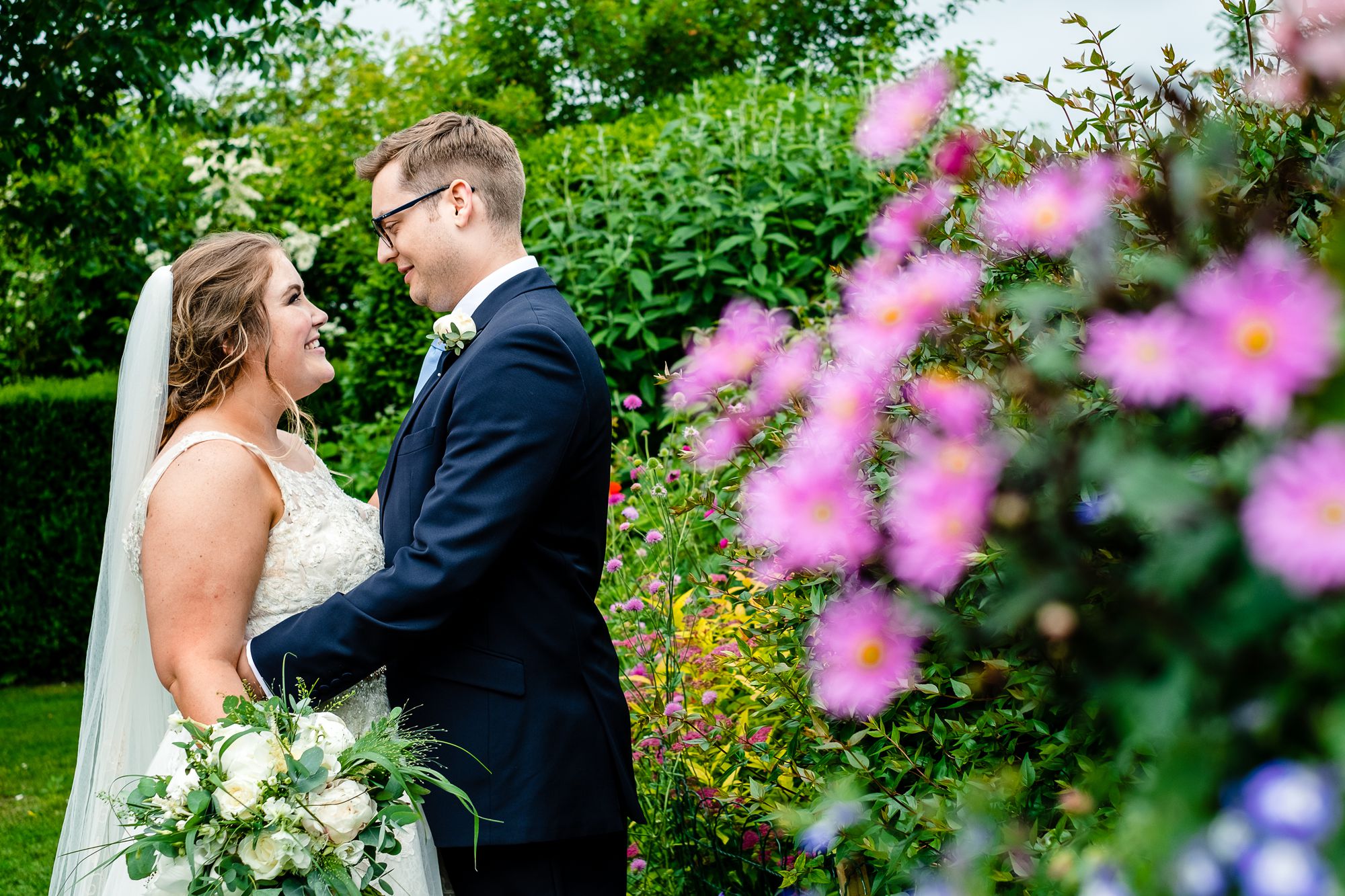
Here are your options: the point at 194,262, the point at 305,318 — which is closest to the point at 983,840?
the point at 305,318

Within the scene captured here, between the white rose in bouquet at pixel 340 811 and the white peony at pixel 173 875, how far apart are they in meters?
0.22

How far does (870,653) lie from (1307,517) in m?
0.45

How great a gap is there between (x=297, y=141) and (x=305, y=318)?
10769 millimetres

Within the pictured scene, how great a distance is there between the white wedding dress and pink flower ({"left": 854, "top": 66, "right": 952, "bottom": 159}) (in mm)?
1664

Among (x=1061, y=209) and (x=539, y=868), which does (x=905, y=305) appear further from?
(x=539, y=868)

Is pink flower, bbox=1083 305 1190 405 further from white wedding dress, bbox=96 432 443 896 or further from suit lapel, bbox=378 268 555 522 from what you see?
white wedding dress, bbox=96 432 443 896

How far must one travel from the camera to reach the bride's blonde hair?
101 inches

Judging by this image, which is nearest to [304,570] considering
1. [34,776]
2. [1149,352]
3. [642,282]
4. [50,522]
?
[1149,352]

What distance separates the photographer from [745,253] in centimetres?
503

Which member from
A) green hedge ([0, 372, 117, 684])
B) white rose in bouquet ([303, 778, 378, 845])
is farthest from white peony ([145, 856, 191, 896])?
green hedge ([0, 372, 117, 684])

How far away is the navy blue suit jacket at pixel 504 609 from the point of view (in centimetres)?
217

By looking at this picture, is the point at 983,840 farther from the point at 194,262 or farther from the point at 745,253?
the point at 745,253

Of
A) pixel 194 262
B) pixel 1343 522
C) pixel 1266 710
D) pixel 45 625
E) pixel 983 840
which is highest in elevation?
pixel 1343 522

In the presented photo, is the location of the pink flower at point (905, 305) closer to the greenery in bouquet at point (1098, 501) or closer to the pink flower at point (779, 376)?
the greenery in bouquet at point (1098, 501)
